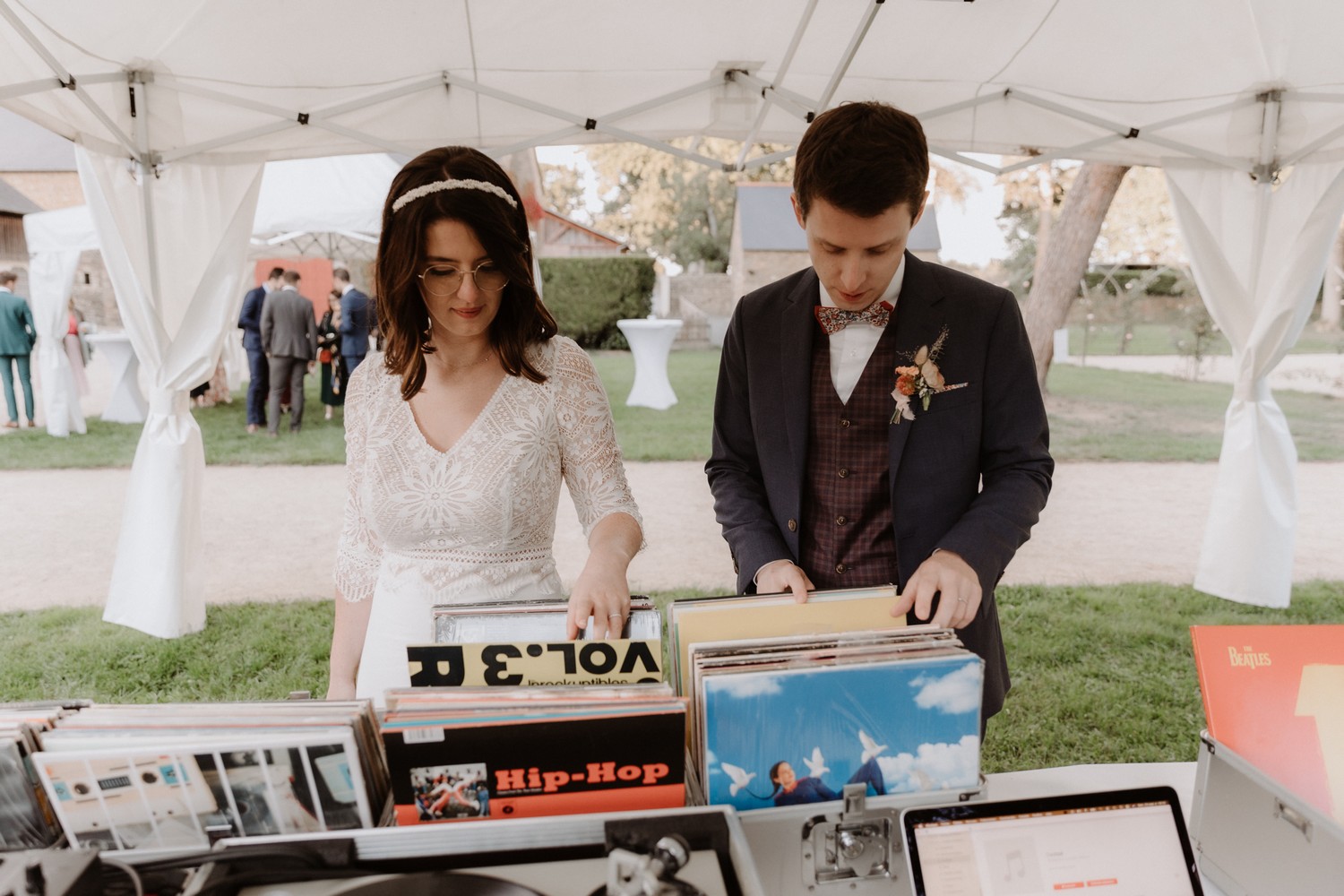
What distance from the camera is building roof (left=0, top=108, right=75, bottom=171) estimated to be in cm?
2564

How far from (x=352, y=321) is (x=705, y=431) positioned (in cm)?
477

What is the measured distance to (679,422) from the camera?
1154 cm

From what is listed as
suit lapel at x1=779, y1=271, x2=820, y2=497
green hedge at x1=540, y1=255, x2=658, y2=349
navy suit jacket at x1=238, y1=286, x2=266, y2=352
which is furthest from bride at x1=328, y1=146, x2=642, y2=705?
green hedge at x1=540, y1=255, x2=658, y2=349

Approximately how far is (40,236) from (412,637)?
42.2 feet

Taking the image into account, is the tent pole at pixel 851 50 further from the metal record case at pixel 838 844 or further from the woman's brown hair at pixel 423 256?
the metal record case at pixel 838 844

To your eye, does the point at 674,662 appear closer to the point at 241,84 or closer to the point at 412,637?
the point at 412,637

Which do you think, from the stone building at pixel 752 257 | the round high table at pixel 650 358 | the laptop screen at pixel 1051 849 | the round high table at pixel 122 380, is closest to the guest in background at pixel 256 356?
the round high table at pixel 122 380

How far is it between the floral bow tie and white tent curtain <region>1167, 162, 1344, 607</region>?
4120 mm

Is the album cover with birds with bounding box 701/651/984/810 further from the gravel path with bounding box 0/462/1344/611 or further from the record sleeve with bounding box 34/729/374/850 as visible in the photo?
the gravel path with bounding box 0/462/1344/611

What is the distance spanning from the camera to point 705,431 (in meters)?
10.9

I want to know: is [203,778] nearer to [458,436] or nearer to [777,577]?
[777,577]

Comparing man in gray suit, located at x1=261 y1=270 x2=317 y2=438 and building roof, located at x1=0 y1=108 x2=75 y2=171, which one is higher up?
building roof, located at x1=0 y1=108 x2=75 y2=171

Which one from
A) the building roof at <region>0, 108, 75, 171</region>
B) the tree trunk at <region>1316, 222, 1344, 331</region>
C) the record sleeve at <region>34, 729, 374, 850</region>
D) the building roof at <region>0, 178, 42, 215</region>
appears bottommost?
the record sleeve at <region>34, 729, 374, 850</region>

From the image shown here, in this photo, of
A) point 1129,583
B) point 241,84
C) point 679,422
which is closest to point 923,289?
point 241,84
